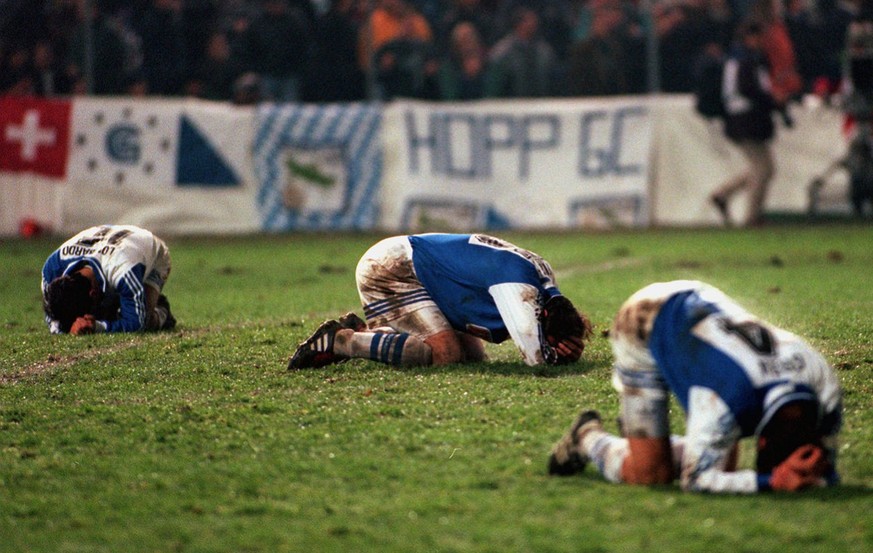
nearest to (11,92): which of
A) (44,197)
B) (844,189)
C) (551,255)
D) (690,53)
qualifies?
(44,197)

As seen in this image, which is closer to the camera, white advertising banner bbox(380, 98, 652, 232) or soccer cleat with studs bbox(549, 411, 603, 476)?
soccer cleat with studs bbox(549, 411, 603, 476)

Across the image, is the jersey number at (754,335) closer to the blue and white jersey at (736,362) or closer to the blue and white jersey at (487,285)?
the blue and white jersey at (736,362)

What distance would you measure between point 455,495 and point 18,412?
2.59 metres

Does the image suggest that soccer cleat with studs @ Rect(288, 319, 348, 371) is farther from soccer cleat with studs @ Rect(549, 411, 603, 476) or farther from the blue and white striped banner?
the blue and white striped banner

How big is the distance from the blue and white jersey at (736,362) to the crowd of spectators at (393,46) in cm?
1255

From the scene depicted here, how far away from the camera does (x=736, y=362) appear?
14.4 feet

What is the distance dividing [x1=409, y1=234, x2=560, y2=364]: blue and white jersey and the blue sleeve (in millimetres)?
2206

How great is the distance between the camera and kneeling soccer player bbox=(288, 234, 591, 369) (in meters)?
6.78

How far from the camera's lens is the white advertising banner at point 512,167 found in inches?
696

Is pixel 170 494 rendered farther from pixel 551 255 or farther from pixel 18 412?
pixel 551 255

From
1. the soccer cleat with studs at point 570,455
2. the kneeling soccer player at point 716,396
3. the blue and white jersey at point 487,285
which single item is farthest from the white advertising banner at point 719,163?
the kneeling soccer player at point 716,396

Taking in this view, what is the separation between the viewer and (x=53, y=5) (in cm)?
1669

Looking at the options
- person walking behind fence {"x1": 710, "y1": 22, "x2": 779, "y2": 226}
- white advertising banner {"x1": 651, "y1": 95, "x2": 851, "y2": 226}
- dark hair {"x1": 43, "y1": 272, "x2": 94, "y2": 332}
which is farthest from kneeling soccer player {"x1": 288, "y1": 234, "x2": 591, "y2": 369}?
white advertising banner {"x1": 651, "y1": 95, "x2": 851, "y2": 226}

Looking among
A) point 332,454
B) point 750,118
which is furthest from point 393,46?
point 332,454
